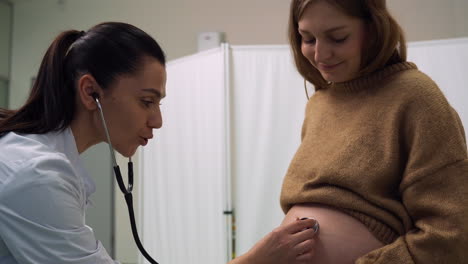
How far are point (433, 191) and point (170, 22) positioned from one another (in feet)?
10.4

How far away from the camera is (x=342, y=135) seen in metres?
0.95

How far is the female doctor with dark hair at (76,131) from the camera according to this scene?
793mm

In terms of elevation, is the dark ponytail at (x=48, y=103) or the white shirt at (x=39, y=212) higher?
the dark ponytail at (x=48, y=103)

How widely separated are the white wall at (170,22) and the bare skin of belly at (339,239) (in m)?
2.61

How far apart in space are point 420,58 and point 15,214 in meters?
2.02

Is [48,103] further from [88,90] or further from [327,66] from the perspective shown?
[327,66]

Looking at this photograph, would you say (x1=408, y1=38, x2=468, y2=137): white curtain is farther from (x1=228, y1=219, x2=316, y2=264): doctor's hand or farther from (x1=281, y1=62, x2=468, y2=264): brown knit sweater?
(x1=228, y1=219, x2=316, y2=264): doctor's hand

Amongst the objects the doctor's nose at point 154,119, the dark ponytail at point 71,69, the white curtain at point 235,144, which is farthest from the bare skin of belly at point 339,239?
the white curtain at point 235,144

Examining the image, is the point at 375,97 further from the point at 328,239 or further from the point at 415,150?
the point at 328,239

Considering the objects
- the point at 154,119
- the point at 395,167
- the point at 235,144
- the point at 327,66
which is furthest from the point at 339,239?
the point at 235,144

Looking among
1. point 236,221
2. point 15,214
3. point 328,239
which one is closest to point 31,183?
point 15,214

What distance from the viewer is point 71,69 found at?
982 millimetres

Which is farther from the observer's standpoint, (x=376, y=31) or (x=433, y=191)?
(x=376, y=31)

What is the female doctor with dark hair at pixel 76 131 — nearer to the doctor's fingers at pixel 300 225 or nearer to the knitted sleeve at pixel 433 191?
the doctor's fingers at pixel 300 225
